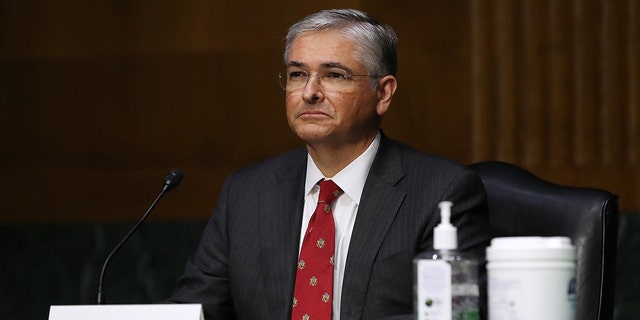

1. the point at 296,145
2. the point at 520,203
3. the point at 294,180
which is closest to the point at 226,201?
the point at 294,180

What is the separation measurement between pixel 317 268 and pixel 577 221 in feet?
2.11

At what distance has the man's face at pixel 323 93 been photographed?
2.85m

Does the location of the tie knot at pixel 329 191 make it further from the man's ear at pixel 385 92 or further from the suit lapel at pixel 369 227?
the man's ear at pixel 385 92

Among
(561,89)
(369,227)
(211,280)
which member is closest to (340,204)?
(369,227)

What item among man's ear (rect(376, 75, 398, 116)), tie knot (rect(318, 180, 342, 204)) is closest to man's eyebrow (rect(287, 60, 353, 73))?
man's ear (rect(376, 75, 398, 116))

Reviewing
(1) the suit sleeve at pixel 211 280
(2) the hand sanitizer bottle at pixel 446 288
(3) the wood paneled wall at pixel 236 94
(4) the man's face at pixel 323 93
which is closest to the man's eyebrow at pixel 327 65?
(4) the man's face at pixel 323 93

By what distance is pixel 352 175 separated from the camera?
293 cm

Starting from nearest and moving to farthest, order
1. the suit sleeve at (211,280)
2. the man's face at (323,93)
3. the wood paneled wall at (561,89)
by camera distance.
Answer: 1. the man's face at (323,93)
2. the suit sleeve at (211,280)
3. the wood paneled wall at (561,89)

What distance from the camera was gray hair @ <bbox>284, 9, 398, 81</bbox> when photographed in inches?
113

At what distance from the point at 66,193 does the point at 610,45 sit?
2.26 meters

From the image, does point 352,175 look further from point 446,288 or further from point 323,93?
point 446,288

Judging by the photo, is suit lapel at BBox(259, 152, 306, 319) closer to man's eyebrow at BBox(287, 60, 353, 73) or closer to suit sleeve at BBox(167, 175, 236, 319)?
suit sleeve at BBox(167, 175, 236, 319)

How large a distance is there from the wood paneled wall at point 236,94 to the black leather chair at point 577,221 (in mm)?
1439

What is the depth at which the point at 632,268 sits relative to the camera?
4277 millimetres
